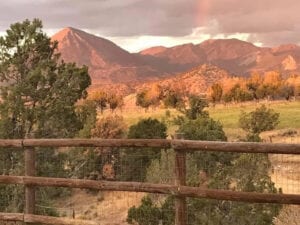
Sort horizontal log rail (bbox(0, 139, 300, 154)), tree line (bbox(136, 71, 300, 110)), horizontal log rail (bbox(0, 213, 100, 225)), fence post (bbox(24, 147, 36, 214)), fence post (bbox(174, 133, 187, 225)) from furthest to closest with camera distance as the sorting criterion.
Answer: tree line (bbox(136, 71, 300, 110)), fence post (bbox(24, 147, 36, 214)), horizontal log rail (bbox(0, 213, 100, 225)), fence post (bbox(174, 133, 187, 225)), horizontal log rail (bbox(0, 139, 300, 154))

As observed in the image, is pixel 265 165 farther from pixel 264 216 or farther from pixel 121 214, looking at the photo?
pixel 121 214

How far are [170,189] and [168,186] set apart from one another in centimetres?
5

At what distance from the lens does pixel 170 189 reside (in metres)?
6.53

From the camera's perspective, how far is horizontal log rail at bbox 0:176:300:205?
5.98 meters

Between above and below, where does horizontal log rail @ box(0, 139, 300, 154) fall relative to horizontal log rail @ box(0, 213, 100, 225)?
above

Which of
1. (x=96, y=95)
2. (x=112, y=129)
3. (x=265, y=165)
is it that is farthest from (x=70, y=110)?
(x=96, y=95)

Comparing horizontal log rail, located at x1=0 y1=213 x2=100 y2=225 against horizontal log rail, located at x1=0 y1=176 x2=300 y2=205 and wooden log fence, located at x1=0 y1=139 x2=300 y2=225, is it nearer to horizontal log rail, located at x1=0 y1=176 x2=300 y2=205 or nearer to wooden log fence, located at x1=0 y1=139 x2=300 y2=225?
wooden log fence, located at x1=0 y1=139 x2=300 y2=225

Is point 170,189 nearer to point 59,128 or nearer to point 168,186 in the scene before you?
point 168,186

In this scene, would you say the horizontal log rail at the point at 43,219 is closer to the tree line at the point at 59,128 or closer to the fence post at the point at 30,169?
the fence post at the point at 30,169

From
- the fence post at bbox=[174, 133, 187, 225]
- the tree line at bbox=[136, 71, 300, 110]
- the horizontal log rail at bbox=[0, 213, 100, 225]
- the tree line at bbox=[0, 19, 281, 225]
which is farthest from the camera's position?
the tree line at bbox=[136, 71, 300, 110]

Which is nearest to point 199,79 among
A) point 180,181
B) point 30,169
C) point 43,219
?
point 30,169

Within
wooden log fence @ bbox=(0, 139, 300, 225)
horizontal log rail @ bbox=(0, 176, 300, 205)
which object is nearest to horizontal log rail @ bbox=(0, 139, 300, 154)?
wooden log fence @ bbox=(0, 139, 300, 225)

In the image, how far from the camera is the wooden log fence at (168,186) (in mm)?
6035

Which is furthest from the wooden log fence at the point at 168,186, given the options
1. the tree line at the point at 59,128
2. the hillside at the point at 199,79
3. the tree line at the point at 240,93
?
the hillside at the point at 199,79
